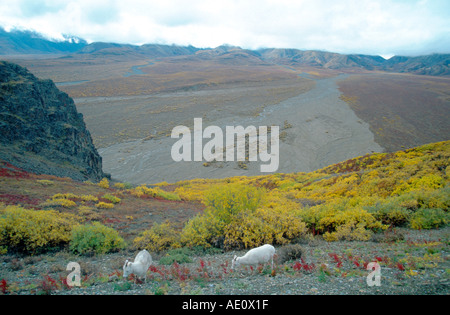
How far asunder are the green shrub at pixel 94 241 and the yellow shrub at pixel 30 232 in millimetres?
411

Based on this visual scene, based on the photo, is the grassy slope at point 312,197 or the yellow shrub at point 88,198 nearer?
the grassy slope at point 312,197

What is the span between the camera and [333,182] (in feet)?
56.4

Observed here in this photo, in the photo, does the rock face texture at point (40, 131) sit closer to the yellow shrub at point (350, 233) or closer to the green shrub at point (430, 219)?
the yellow shrub at point (350, 233)

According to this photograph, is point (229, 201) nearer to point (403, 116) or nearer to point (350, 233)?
point (350, 233)

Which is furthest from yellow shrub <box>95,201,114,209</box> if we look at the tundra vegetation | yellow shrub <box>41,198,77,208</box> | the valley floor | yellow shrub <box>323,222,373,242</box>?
the valley floor

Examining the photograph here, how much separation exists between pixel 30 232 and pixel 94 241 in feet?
5.71

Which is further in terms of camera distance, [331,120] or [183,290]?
[331,120]

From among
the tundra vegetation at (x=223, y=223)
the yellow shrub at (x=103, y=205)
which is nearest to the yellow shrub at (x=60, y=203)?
the tundra vegetation at (x=223, y=223)

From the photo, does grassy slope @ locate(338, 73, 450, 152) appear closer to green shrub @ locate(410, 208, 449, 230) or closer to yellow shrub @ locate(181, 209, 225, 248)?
green shrub @ locate(410, 208, 449, 230)

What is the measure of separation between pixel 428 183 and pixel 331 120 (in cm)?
4319

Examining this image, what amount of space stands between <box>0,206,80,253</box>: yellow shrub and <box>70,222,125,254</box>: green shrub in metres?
0.41

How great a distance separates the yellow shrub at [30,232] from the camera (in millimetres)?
6797

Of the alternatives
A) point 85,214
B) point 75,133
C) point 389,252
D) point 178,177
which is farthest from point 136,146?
point 389,252
